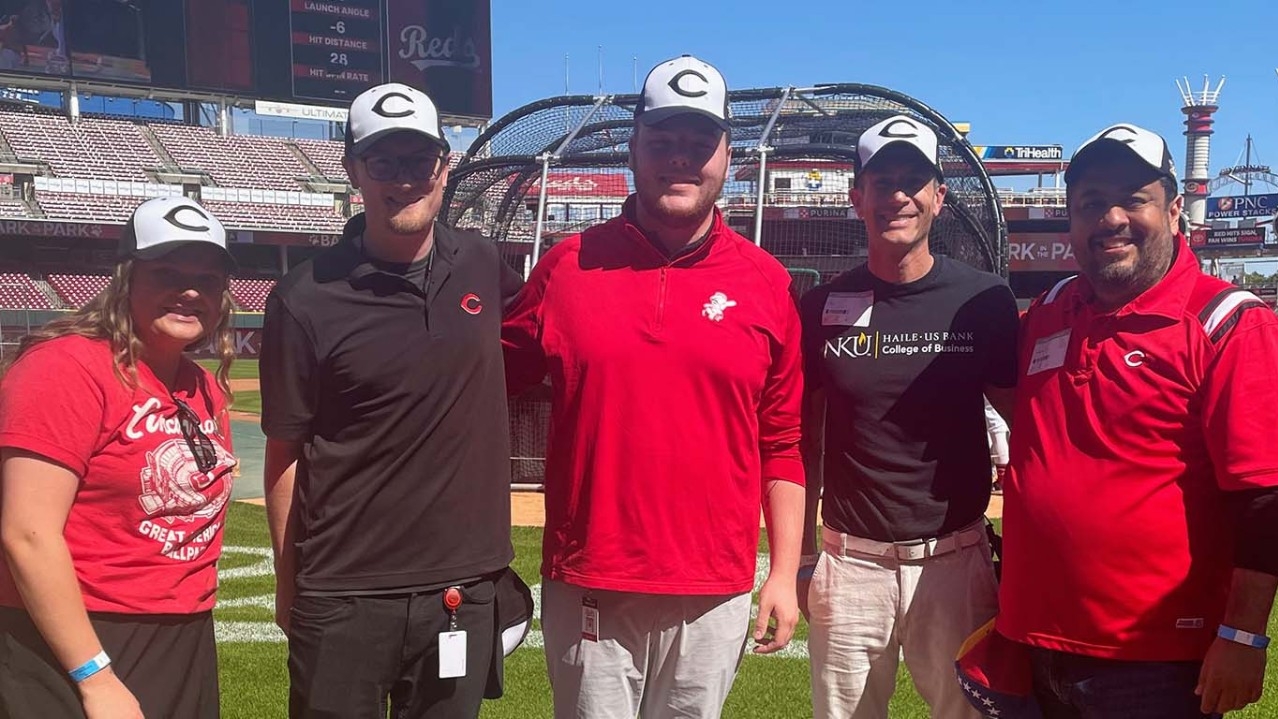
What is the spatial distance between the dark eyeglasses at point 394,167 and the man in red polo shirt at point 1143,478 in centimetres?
173

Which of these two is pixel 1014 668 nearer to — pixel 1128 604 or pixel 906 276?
pixel 1128 604

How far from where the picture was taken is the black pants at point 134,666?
241cm

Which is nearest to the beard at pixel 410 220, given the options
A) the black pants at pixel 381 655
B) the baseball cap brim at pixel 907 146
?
the black pants at pixel 381 655

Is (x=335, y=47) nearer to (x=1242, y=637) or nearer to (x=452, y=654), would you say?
(x=452, y=654)

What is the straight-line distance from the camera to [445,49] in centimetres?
4322

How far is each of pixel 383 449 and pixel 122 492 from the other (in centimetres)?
61

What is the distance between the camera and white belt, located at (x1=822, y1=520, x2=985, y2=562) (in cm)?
308

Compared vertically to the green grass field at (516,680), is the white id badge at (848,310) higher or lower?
higher

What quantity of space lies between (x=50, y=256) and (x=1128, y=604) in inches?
1600

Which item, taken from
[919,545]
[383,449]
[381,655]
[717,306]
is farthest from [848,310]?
→ [381,655]

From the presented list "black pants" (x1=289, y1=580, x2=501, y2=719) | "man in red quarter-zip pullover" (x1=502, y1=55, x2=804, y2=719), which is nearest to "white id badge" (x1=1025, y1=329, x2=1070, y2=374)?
"man in red quarter-zip pullover" (x1=502, y1=55, x2=804, y2=719)

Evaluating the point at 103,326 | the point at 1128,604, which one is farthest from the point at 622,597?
the point at 103,326

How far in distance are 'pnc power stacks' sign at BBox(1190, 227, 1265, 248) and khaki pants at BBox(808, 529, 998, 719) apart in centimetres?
6784

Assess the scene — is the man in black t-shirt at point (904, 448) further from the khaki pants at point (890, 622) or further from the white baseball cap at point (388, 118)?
the white baseball cap at point (388, 118)
